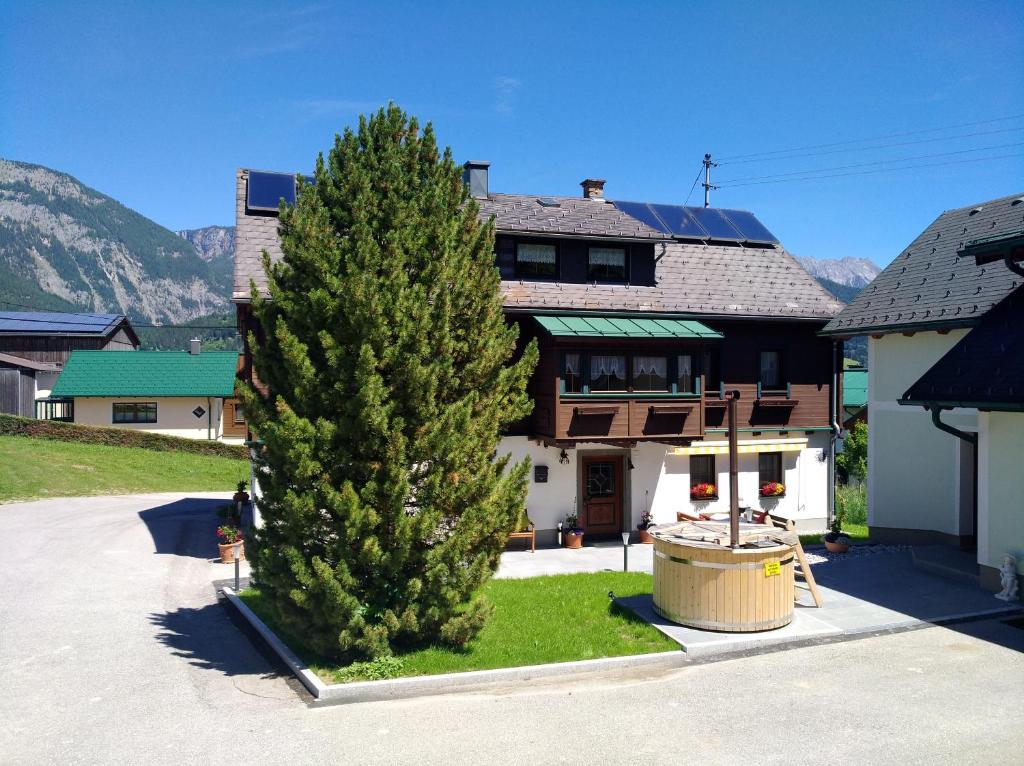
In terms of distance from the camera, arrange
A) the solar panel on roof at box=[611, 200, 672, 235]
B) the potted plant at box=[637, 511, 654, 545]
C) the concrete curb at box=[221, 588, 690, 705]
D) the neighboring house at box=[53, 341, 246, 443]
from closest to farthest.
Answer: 1. the concrete curb at box=[221, 588, 690, 705]
2. the potted plant at box=[637, 511, 654, 545]
3. the solar panel on roof at box=[611, 200, 672, 235]
4. the neighboring house at box=[53, 341, 246, 443]

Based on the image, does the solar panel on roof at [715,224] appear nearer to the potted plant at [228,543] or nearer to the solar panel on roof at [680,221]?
the solar panel on roof at [680,221]

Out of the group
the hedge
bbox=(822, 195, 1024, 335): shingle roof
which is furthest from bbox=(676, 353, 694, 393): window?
the hedge

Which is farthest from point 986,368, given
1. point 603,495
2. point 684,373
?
point 603,495

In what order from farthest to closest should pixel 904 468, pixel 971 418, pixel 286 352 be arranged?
1. pixel 904 468
2. pixel 971 418
3. pixel 286 352

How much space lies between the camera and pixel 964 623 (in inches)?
490

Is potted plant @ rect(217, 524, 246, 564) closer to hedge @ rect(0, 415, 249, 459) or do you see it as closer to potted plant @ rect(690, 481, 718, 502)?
potted plant @ rect(690, 481, 718, 502)

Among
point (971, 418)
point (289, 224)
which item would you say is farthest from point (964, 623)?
point (289, 224)

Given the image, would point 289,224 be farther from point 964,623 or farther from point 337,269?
point 964,623

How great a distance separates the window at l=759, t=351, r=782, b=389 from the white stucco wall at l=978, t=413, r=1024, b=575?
8.12 metres

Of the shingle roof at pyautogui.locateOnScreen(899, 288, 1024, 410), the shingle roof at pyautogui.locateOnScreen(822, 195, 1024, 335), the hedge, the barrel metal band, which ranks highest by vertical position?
the shingle roof at pyautogui.locateOnScreen(822, 195, 1024, 335)

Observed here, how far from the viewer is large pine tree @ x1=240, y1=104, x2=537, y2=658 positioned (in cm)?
999

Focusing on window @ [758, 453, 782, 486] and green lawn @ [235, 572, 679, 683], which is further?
window @ [758, 453, 782, 486]

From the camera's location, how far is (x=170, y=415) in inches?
1594

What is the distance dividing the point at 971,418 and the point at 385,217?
40.5 ft
